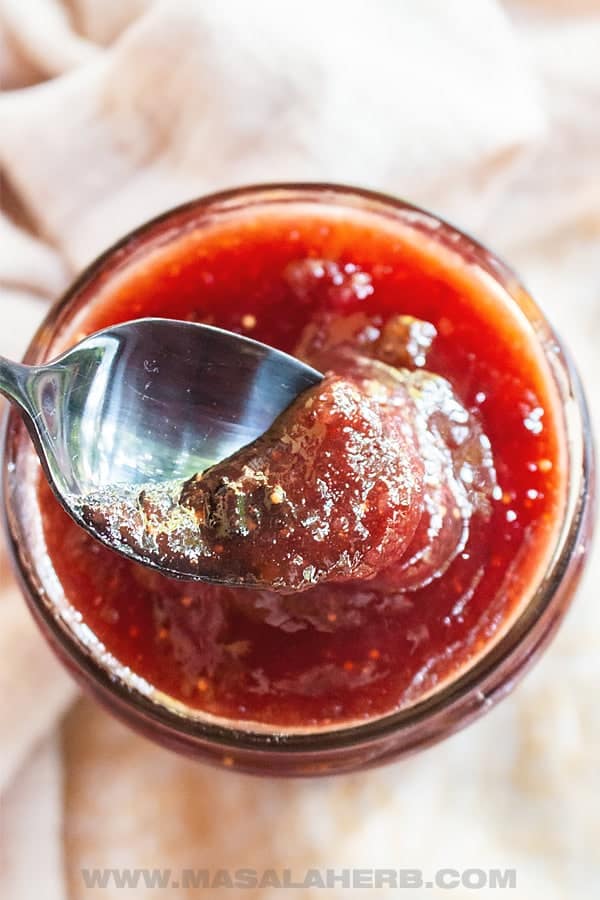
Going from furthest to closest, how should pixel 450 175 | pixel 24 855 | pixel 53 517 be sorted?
1. pixel 450 175
2. pixel 24 855
3. pixel 53 517

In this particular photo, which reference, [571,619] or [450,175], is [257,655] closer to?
[571,619]

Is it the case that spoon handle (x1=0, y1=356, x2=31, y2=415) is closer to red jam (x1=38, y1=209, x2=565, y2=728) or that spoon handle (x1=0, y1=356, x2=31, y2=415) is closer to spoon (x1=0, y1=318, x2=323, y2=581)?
spoon (x1=0, y1=318, x2=323, y2=581)

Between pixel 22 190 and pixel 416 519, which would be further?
pixel 22 190

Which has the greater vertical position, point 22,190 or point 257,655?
point 22,190

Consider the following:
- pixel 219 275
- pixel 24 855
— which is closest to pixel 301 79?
pixel 219 275

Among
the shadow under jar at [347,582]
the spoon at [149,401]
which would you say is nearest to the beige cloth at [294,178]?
the shadow under jar at [347,582]

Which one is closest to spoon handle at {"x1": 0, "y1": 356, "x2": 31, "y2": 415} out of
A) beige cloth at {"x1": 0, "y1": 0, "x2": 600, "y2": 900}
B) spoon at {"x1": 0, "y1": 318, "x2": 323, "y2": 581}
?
spoon at {"x1": 0, "y1": 318, "x2": 323, "y2": 581}
